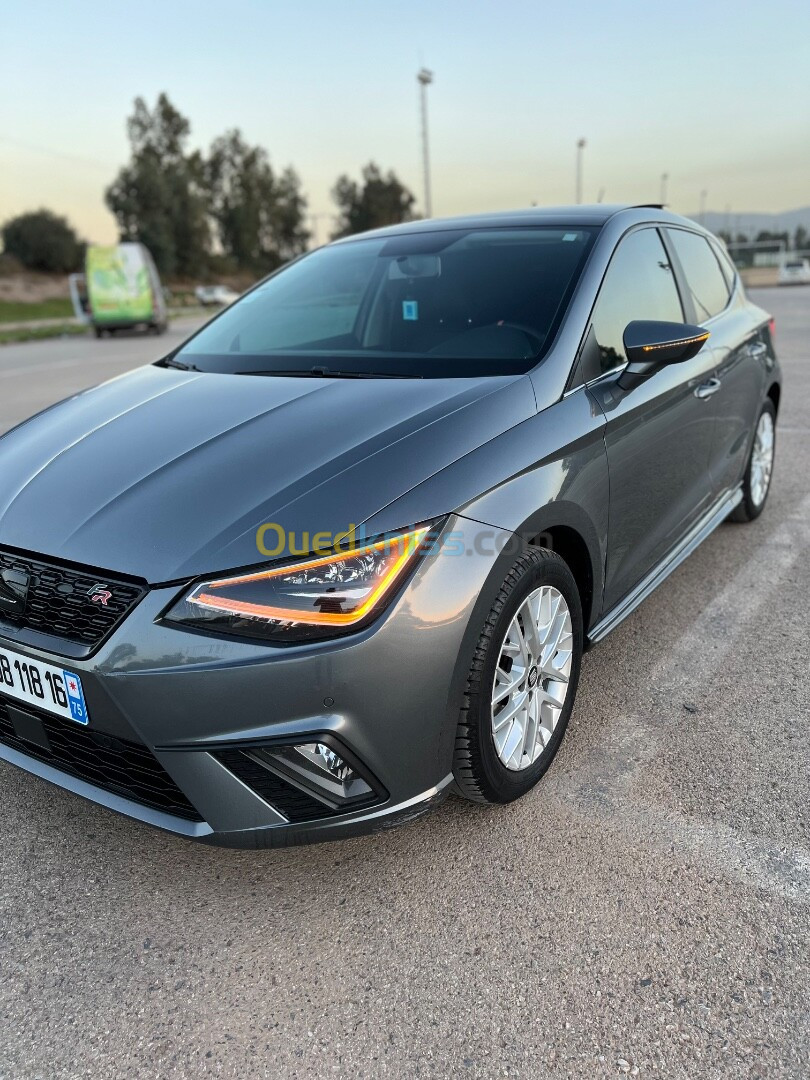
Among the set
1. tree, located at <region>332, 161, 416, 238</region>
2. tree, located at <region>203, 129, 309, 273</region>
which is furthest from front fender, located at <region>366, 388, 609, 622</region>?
tree, located at <region>332, 161, 416, 238</region>

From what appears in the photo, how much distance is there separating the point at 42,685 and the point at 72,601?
8.5 inches

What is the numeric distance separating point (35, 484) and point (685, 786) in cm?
195

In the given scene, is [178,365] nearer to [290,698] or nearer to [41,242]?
[290,698]

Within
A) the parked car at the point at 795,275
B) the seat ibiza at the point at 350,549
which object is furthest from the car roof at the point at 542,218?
the parked car at the point at 795,275

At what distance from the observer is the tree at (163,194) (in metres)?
55.4

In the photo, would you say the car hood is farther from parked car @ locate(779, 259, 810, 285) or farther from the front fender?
parked car @ locate(779, 259, 810, 285)

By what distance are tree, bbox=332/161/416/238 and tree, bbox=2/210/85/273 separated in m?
34.2

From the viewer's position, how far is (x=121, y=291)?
71.2ft

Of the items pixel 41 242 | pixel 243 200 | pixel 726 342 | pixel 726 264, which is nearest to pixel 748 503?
pixel 726 342

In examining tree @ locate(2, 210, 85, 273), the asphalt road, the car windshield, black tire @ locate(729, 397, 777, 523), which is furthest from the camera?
tree @ locate(2, 210, 85, 273)

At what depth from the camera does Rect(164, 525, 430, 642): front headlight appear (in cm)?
175

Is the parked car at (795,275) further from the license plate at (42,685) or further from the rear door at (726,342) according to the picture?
the license plate at (42,685)

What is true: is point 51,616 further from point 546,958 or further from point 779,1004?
point 779,1004

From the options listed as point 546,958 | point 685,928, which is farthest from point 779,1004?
point 546,958
